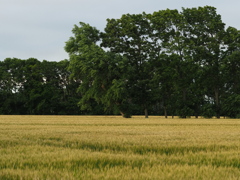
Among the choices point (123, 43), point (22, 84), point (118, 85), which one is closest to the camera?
point (118, 85)

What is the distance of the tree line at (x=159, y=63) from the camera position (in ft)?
161

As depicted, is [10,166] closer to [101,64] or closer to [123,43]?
[101,64]

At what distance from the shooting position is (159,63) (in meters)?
53.7

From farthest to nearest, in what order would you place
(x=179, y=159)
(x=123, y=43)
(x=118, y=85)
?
(x=123, y=43), (x=118, y=85), (x=179, y=159)

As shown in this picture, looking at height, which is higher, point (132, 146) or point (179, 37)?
point (179, 37)

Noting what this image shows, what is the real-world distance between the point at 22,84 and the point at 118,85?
1762 inches

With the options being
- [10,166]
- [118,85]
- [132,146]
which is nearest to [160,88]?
[118,85]

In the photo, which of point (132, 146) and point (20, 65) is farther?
point (20, 65)

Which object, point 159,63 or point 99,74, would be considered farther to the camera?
point 159,63

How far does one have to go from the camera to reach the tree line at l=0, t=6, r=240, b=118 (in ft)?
161

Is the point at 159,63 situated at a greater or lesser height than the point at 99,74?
greater

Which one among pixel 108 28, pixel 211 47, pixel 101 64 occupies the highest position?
pixel 108 28

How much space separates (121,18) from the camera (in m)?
58.3

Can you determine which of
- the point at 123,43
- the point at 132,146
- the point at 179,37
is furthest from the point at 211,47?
the point at 132,146
